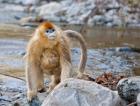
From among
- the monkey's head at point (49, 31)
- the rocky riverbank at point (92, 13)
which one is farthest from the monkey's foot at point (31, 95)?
the rocky riverbank at point (92, 13)

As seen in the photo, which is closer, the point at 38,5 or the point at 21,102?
the point at 21,102

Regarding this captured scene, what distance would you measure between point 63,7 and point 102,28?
18.8ft

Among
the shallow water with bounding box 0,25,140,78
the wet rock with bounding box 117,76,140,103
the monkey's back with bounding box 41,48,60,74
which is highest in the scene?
the monkey's back with bounding box 41,48,60,74

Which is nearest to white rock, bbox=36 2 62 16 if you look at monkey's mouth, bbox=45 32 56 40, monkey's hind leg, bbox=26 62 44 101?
monkey's hind leg, bbox=26 62 44 101

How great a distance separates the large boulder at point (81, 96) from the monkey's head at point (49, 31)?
64 centimetres

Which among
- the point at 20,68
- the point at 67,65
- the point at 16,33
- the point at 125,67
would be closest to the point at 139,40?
the point at 16,33

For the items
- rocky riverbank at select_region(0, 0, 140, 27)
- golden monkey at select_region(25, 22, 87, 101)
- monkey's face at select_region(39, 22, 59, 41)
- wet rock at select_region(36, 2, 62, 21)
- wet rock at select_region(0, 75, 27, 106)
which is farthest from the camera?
wet rock at select_region(36, 2, 62, 21)

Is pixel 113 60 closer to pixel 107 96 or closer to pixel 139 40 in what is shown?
pixel 139 40

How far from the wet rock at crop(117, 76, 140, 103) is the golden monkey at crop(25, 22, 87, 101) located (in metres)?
0.77

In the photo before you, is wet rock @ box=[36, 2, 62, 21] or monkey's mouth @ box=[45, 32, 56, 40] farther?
wet rock @ box=[36, 2, 62, 21]

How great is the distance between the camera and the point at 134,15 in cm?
2070

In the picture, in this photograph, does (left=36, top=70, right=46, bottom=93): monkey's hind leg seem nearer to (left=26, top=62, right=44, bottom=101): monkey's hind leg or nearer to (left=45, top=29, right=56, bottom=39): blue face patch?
(left=26, top=62, right=44, bottom=101): monkey's hind leg

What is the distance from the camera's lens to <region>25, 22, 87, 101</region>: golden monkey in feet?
20.9

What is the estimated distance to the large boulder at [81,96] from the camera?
227 inches
